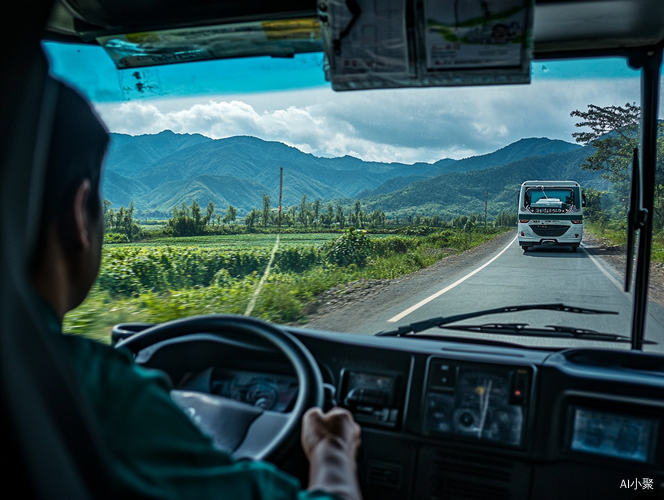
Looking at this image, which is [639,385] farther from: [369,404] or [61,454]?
[61,454]

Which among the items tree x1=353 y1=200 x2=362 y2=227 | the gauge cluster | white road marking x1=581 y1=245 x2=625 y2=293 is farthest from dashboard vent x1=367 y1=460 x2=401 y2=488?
tree x1=353 y1=200 x2=362 y2=227

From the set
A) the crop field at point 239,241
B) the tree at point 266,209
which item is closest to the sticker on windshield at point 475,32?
the crop field at point 239,241

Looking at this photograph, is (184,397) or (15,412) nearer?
(15,412)

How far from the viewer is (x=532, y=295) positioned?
10.8 ft

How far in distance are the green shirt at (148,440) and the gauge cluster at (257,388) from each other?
127 centimetres

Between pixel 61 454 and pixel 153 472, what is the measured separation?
0.44ft

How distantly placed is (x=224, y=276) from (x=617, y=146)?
3.90 meters

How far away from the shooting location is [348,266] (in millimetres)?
4047

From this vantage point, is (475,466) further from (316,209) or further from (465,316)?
(316,209)

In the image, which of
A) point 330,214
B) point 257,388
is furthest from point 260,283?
point 257,388

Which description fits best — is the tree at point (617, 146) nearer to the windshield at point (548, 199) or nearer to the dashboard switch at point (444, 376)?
the windshield at point (548, 199)

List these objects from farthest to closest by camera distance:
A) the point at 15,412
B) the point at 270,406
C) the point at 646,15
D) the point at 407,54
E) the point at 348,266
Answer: the point at 348,266 < the point at 407,54 < the point at 646,15 < the point at 270,406 < the point at 15,412

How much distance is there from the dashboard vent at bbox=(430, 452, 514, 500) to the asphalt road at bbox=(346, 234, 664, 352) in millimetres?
615

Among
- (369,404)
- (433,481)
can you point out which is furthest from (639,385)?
(369,404)
